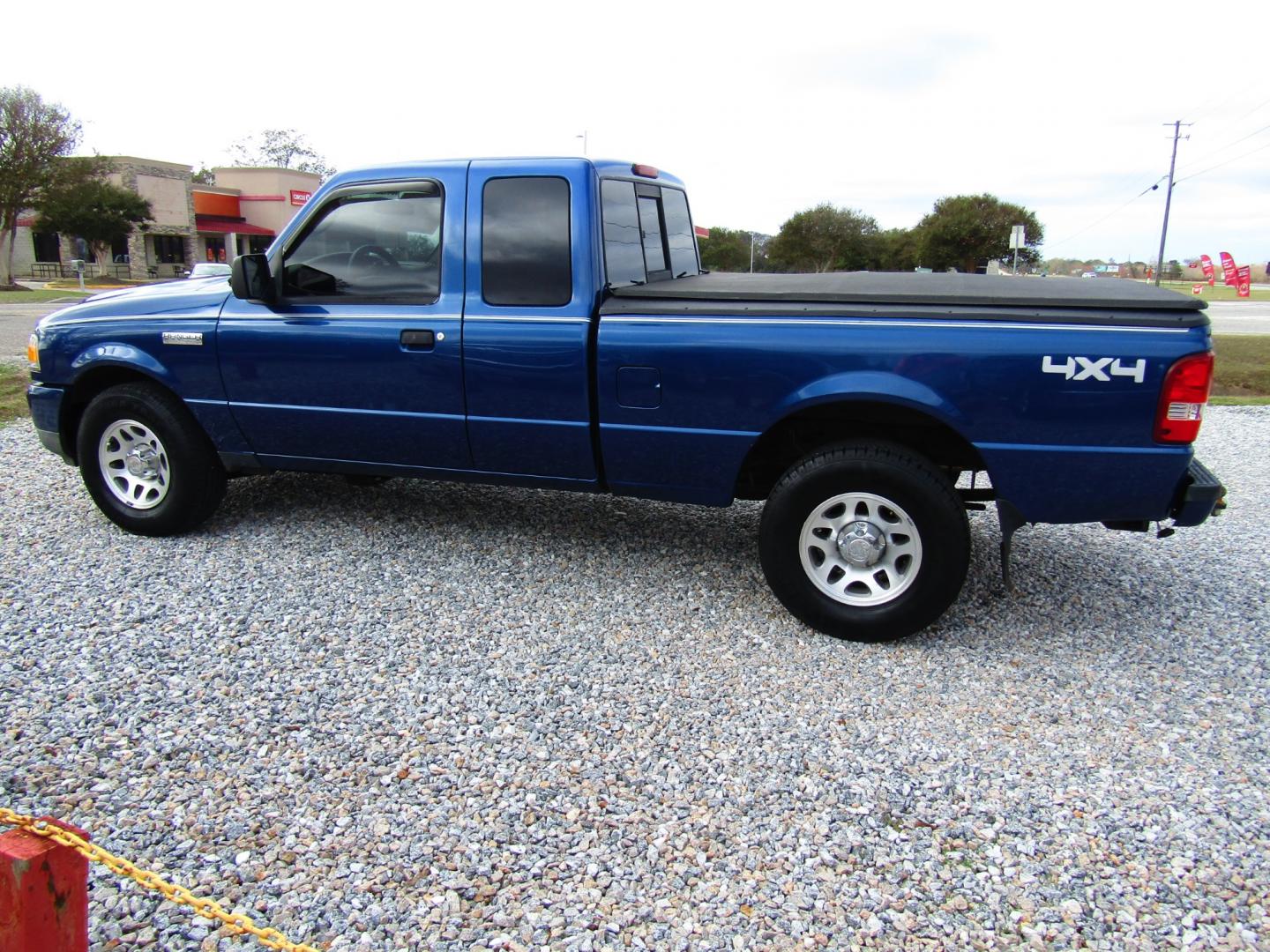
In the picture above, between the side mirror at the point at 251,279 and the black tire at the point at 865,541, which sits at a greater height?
the side mirror at the point at 251,279

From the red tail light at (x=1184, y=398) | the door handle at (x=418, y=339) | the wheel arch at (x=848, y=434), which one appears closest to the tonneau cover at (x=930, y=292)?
the red tail light at (x=1184, y=398)

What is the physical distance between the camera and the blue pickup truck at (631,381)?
3.56 meters

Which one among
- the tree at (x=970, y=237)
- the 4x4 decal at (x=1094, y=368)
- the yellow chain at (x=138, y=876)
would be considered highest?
the tree at (x=970, y=237)

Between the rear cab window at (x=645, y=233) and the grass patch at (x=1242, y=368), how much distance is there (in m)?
7.99

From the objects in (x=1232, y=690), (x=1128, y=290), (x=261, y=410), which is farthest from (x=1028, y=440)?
(x=261, y=410)

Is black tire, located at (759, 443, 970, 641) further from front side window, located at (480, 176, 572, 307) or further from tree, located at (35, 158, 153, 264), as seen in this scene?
tree, located at (35, 158, 153, 264)

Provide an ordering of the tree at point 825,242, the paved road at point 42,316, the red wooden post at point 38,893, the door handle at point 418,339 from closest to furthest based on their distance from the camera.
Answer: the red wooden post at point 38,893 < the door handle at point 418,339 < the paved road at point 42,316 < the tree at point 825,242

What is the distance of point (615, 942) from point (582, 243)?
2.93 metres

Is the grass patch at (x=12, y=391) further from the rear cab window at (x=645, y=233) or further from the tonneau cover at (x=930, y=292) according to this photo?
the tonneau cover at (x=930, y=292)

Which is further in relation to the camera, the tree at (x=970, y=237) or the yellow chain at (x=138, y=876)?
the tree at (x=970, y=237)

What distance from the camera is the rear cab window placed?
441cm

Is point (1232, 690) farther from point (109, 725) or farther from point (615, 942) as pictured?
point (109, 725)

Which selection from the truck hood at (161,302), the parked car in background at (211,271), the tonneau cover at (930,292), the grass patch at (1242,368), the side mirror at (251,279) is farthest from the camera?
the grass patch at (1242,368)

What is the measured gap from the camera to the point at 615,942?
230 centimetres
